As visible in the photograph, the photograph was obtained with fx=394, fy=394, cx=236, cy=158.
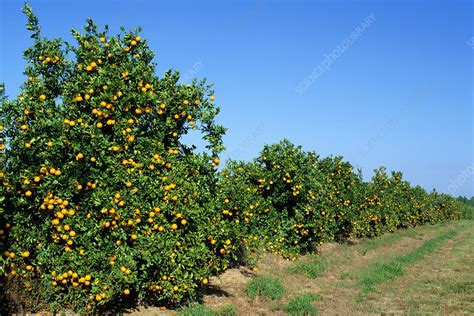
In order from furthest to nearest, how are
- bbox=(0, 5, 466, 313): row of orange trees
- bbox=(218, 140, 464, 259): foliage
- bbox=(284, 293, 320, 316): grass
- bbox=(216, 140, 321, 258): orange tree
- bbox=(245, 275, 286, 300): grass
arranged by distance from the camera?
bbox=(216, 140, 321, 258): orange tree → bbox=(218, 140, 464, 259): foliage → bbox=(245, 275, 286, 300): grass → bbox=(284, 293, 320, 316): grass → bbox=(0, 5, 466, 313): row of orange trees

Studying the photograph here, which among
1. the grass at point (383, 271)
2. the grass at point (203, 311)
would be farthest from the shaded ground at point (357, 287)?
the grass at point (203, 311)

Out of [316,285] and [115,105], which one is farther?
[316,285]

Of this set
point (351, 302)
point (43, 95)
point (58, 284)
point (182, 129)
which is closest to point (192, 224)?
point (182, 129)

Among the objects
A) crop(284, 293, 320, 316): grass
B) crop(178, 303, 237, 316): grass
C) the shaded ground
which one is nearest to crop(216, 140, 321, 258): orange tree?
the shaded ground

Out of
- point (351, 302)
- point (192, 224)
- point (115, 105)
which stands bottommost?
point (351, 302)

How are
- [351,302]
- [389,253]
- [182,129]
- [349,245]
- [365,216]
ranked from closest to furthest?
[182,129]
[351,302]
[389,253]
[349,245]
[365,216]

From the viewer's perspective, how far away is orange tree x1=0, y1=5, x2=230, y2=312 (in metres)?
6.42

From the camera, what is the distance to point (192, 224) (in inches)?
296

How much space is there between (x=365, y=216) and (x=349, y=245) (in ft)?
7.94

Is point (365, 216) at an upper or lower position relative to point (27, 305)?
upper

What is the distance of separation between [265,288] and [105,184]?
460 centimetres

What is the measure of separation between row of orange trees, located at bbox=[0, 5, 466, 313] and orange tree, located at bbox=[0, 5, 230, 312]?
2 centimetres

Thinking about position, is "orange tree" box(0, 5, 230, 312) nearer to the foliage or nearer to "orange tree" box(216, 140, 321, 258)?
the foliage

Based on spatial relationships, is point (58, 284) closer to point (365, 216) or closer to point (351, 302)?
point (351, 302)
